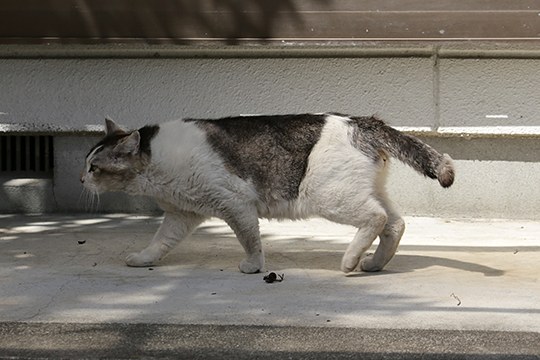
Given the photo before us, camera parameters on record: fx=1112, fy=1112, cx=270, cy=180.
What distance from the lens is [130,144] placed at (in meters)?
6.82

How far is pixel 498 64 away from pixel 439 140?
76cm

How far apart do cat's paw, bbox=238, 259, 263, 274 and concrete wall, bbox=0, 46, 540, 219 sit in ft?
8.42

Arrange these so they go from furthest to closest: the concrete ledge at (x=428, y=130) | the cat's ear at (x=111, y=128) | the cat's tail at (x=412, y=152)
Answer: the concrete ledge at (x=428, y=130) → the cat's ear at (x=111, y=128) → the cat's tail at (x=412, y=152)

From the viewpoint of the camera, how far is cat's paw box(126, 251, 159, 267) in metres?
6.91

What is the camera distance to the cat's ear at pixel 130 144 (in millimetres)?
6812

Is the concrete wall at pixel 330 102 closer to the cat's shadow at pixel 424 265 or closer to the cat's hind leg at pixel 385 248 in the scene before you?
the cat's shadow at pixel 424 265

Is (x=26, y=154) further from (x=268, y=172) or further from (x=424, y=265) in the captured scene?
(x=424, y=265)

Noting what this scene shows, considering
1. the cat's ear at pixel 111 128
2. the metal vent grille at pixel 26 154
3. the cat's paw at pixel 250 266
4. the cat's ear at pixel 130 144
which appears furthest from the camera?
the metal vent grille at pixel 26 154

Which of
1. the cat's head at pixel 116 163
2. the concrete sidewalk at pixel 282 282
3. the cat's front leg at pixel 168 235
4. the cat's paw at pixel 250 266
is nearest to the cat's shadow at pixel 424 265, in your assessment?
the concrete sidewalk at pixel 282 282

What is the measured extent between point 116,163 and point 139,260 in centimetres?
62

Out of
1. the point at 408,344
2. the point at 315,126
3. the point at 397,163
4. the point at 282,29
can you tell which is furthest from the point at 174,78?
the point at 408,344

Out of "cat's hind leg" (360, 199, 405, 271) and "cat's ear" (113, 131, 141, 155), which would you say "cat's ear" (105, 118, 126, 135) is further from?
"cat's hind leg" (360, 199, 405, 271)

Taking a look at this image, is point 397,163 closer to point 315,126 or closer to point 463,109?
point 463,109

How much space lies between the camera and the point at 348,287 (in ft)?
20.5
